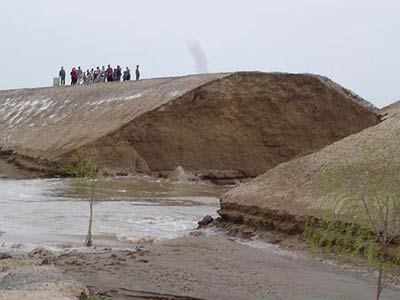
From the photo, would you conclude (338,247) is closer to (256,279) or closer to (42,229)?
(256,279)

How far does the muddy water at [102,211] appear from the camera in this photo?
14922mm

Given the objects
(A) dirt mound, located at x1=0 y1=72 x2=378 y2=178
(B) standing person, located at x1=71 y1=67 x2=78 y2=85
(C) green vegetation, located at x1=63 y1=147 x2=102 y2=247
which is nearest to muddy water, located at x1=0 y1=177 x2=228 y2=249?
(C) green vegetation, located at x1=63 y1=147 x2=102 y2=247

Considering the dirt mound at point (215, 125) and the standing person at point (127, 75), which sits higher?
the standing person at point (127, 75)

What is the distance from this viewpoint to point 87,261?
11.1 metres

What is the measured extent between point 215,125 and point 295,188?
2143cm

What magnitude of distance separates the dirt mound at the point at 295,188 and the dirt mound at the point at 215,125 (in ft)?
57.9

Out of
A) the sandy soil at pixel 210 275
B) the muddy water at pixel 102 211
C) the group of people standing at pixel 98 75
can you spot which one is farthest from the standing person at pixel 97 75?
the sandy soil at pixel 210 275

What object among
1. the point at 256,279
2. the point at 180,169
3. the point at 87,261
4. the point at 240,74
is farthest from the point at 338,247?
the point at 240,74

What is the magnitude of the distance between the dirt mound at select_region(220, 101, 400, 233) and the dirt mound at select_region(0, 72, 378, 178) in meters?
17.7

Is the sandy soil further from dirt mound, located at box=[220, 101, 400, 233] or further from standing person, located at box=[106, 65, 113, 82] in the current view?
standing person, located at box=[106, 65, 113, 82]

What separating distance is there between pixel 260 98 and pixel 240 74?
60.3 inches

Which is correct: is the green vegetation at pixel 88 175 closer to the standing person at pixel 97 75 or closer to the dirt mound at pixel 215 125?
the dirt mound at pixel 215 125

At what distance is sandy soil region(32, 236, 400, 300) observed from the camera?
938 cm

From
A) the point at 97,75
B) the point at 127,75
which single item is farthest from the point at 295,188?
the point at 97,75
